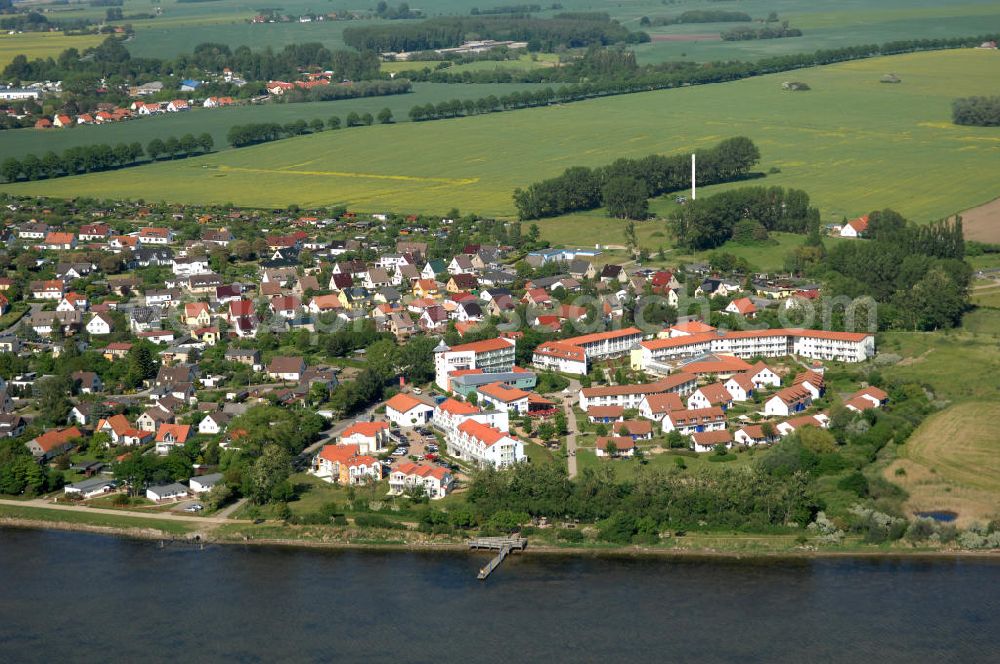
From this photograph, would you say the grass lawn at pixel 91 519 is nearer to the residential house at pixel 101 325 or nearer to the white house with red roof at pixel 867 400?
Answer: the residential house at pixel 101 325

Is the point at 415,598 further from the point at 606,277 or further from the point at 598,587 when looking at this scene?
the point at 606,277

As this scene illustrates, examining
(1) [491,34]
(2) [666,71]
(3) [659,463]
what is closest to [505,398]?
(3) [659,463]

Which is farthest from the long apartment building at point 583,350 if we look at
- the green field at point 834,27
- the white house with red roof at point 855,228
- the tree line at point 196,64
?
the green field at point 834,27

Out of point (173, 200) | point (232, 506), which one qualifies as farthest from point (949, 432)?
point (173, 200)

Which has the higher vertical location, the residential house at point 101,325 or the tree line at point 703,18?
the tree line at point 703,18

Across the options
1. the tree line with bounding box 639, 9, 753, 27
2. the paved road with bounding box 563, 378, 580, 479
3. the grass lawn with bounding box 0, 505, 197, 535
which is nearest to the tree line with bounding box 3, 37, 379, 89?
the tree line with bounding box 639, 9, 753, 27
